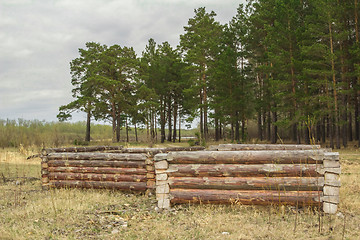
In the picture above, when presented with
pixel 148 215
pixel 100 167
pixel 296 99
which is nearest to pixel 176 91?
pixel 296 99

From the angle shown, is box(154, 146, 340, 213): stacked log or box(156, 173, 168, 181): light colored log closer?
box(154, 146, 340, 213): stacked log

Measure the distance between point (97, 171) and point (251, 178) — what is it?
15.7 ft

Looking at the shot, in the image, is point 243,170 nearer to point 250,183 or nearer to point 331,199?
point 250,183

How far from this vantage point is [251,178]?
6316mm

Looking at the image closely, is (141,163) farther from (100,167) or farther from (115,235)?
(115,235)

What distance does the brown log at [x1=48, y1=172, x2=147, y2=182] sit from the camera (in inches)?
323

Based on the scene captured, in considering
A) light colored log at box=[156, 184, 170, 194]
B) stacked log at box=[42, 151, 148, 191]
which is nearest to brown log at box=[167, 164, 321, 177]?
light colored log at box=[156, 184, 170, 194]

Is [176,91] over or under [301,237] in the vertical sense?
over

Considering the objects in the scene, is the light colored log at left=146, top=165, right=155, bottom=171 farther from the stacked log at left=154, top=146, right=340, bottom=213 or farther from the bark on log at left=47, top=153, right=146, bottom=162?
the stacked log at left=154, top=146, right=340, bottom=213

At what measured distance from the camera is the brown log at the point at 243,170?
20.0 ft

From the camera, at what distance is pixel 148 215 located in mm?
6195

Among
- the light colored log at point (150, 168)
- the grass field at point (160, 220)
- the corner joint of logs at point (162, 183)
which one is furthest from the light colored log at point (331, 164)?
the light colored log at point (150, 168)

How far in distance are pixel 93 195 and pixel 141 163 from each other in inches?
61.3

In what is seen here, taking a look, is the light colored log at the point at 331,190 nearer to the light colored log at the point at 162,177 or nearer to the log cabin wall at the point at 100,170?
the light colored log at the point at 162,177
